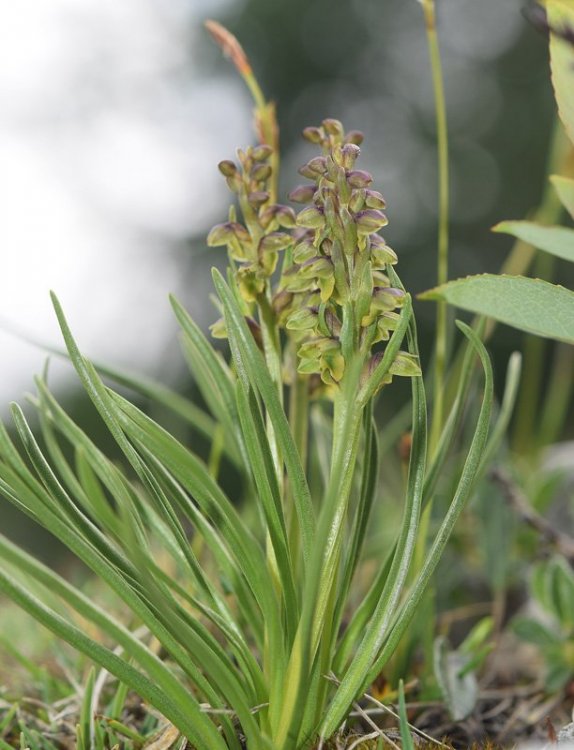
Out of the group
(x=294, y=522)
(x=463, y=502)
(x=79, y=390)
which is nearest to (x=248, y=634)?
(x=294, y=522)

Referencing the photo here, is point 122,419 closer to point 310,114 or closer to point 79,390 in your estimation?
point 79,390

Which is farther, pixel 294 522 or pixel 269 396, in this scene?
pixel 294 522

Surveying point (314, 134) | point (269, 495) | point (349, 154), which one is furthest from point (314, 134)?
point (269, 495)

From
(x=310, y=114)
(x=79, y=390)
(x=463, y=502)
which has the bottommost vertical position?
(x=79, y=390)

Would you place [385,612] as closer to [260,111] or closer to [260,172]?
[260,172]

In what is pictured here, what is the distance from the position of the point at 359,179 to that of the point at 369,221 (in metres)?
0.04

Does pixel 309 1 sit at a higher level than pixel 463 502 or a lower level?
higher

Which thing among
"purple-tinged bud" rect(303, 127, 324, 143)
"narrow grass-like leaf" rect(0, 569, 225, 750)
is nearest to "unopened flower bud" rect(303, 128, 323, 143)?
"purple-tinged bud" rect(303, 127, 324, 143)

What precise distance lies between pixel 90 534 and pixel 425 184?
29.4ft

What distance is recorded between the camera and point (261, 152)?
25.0 inches

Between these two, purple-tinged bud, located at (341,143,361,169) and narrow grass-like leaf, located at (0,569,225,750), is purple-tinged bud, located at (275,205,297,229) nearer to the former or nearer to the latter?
purple-tinged bud, located at (341,143,361,169)

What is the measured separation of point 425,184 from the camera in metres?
8.98

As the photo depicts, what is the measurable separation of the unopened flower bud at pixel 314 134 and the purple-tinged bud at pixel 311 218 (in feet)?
0.38

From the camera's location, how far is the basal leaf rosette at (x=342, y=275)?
54 centimetres
